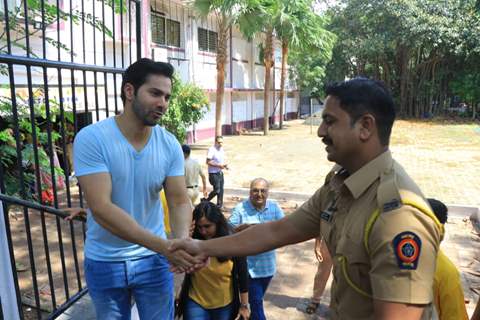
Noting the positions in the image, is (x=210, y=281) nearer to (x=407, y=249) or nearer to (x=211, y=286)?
(x=211, y=286)

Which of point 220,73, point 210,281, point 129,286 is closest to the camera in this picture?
point 129,286

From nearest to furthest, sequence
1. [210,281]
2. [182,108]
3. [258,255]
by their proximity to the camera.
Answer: [210,281] → [258,255] → [182,108]

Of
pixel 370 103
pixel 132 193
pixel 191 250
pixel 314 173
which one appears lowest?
pixel 314 173

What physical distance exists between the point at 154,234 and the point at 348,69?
92.6 feet

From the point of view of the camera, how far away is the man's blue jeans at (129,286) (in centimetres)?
212

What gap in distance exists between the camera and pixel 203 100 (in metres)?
13.6

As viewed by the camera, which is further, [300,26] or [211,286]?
[300,26]

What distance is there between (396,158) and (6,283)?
12200 mm

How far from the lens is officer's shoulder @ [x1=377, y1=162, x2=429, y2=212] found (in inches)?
49.0

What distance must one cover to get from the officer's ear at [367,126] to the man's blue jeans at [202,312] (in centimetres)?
196

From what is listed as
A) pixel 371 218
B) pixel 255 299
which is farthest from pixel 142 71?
pixel 255 299

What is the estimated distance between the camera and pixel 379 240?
1229 mm

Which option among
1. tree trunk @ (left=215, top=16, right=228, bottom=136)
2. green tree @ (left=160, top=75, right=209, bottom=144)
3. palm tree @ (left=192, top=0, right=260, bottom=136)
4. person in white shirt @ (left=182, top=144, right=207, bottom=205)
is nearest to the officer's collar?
person in white shirt @ (left=182, top=144, right=207, bottom=205)

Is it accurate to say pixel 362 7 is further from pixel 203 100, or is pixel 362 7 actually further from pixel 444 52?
pixel 203 100
